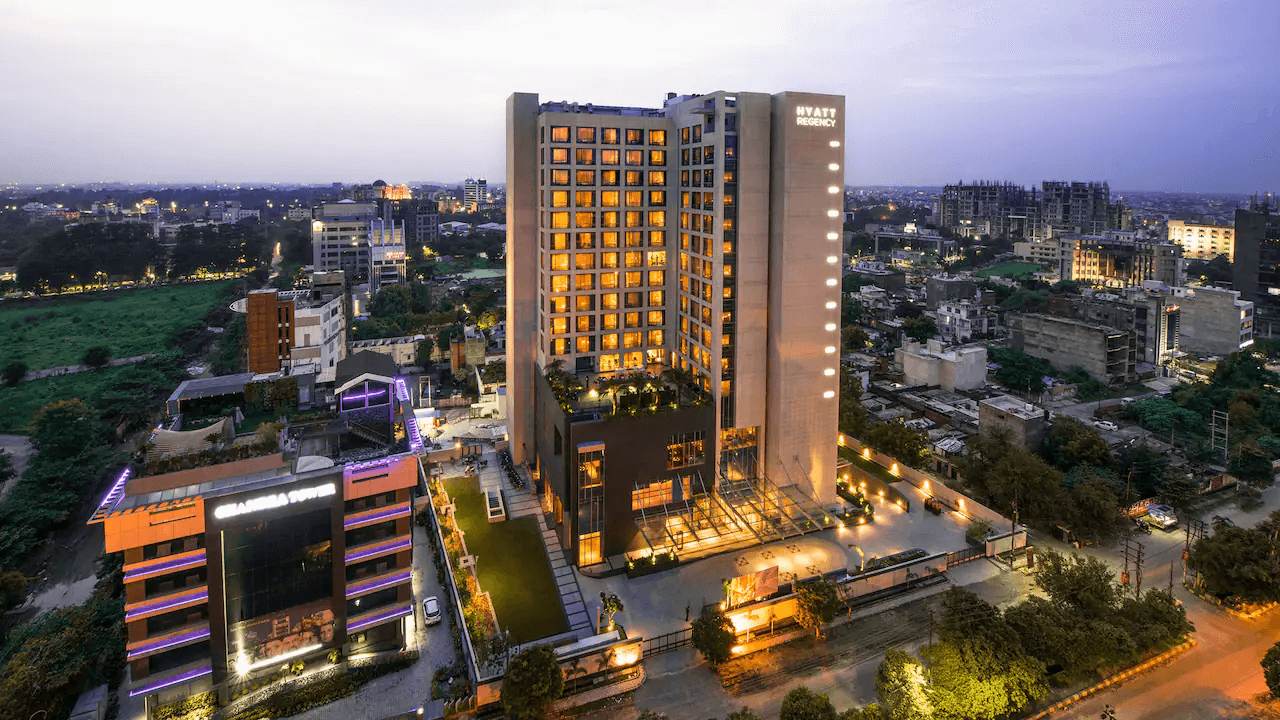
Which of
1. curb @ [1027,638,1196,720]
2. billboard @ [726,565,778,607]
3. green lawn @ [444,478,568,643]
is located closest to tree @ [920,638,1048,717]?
curb @ [1027,638,1196,720]

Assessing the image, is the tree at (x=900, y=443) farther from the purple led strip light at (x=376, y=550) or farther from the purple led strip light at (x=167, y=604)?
the purple led strip light at (x=167, y=604)

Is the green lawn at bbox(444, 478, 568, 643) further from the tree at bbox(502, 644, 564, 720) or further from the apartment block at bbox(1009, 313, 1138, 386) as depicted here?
the apartment block at bbox(1009, 313, 1138, 386)

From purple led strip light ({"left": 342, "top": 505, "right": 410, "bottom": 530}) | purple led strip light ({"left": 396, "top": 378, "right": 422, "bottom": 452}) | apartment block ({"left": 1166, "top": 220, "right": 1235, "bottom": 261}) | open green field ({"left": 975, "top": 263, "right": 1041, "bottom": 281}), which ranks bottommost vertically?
purple led strip light ({"left": 342, "top": 505, "right": 410, "bottom": 530})

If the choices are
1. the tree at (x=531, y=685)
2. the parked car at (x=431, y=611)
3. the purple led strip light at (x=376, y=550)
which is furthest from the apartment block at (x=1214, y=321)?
the purple led strip light at (x=376, y=550)

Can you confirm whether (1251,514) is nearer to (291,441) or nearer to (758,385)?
(758,385)

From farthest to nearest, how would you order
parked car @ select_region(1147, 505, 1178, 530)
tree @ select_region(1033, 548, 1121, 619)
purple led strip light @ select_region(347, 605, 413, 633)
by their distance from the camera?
parked car @ select_region(1147, 505, 1178, 530), tree @ select_region(1033, 548, 1121, 619), purple led strip light @ select_region(347, 605, 413, 633)

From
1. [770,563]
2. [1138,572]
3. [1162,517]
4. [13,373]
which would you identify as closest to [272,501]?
[770,563]
